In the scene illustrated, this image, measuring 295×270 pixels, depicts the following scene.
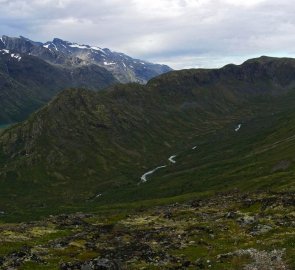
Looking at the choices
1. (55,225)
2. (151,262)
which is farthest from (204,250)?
(55,225)

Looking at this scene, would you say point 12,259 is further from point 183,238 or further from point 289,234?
point 289,234

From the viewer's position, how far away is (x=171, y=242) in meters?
70.9

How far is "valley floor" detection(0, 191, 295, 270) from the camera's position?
55250mm

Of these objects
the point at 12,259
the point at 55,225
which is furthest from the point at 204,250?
the point at 55,225

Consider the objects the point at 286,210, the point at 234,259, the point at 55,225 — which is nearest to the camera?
the point at 234,259

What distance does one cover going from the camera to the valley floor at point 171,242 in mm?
55250

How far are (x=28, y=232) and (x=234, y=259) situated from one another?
49012 mm

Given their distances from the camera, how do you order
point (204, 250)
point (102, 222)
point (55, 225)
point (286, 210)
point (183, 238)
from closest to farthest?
point (204, 250), point (183, 238), point (286, 210), point (55, 225), point (102, 222)

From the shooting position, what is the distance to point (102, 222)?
357 ft

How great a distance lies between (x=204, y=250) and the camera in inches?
2458

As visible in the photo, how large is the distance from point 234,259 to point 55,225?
55.4 m

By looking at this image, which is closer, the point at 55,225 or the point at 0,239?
the point at 0,239

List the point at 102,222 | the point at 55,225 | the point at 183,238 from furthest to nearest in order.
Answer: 1. the point at 102,222
2. the point at 55,225
3. the point at 183,238

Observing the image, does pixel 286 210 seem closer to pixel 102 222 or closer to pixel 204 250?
pixel 204 250
